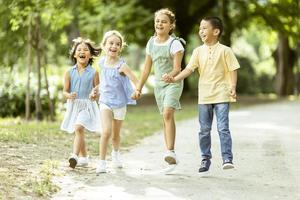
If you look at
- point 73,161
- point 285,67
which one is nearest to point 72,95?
point 73,161

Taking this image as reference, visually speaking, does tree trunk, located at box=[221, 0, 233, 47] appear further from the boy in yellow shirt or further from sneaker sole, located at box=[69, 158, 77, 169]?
sneaker sole, located at box=[69, 158, 77, 169]

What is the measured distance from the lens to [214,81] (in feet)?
24.9

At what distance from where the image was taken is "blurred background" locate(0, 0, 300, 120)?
1509cm

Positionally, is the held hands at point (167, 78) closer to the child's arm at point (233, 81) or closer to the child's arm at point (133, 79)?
the child's arm at point (133, 79)

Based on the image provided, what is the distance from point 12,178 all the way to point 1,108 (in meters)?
10.7

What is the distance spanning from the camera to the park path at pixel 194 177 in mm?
6504

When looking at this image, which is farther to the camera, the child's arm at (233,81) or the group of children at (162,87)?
the group of children at (162,87)

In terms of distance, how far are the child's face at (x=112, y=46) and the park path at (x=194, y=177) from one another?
4.70 feet

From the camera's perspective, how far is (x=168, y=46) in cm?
771

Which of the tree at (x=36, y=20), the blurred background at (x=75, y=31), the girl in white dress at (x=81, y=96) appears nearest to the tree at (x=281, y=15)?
the blurred background at (x=75, y=31)

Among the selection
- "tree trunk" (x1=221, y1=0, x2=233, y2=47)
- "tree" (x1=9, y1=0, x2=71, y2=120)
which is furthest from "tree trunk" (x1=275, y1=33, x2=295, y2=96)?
"tree" (x1=9, y1=0, x2=71, y2=120)

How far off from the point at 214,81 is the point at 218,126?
0.53 metres

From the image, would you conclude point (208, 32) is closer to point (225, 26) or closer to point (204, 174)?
point (204, 174)

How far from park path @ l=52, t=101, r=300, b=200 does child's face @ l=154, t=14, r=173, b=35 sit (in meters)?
1.69
